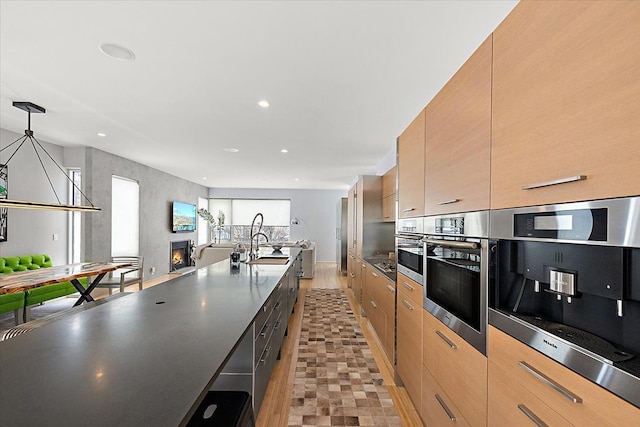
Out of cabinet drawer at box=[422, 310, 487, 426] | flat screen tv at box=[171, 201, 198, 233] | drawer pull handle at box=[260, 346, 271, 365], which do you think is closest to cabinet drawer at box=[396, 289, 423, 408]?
cabinet drawer at box=[422, 310, 487, 426]

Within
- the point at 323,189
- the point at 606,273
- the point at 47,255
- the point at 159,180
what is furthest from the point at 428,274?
the point at 323,189

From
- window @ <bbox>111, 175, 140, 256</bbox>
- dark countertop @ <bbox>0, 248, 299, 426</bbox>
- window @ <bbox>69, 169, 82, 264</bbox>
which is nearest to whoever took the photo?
dark countertop @ <bbox>0, 248, 299, 426</bbox>

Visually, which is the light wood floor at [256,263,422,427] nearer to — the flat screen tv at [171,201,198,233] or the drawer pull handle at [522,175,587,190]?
the drawer pull handle at [522,175,587,190]

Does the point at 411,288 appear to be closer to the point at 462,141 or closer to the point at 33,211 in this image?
the point at 462,141

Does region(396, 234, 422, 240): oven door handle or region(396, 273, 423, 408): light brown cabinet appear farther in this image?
region(396, 234, 422, 240): oven door handle

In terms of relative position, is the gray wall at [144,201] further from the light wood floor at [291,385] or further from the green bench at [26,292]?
the light wood floor at [291,385]

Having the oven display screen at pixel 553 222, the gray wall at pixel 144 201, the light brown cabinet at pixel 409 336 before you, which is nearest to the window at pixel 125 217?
the gray wall at pixel 144 201

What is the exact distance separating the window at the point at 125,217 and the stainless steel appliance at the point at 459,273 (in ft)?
19.6

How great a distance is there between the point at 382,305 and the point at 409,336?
87 cm

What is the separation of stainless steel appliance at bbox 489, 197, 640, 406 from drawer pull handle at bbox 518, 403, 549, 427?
8.2 inches

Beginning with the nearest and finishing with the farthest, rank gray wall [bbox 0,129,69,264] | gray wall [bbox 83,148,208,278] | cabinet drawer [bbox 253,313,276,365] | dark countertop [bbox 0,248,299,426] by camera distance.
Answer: dark countertop [bbox 0,248,299,426]
cabinet drawer [bbox 253,313,276,365]
gray wall [bbox 0,129,69,264]
gray wall [bbox 83,148,208,278]

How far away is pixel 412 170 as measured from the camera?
7.34 feet

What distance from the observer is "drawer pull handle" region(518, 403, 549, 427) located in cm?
90

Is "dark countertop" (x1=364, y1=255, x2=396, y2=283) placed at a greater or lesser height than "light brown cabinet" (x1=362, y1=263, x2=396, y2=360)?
greater
